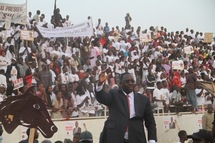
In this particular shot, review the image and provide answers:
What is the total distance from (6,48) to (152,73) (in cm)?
468

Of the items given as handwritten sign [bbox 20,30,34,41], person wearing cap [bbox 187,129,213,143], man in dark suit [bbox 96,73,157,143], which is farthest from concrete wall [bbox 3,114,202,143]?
person wearing cap [bbox 187,129,213,143]

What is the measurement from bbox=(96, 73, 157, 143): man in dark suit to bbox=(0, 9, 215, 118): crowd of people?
18.2 ft

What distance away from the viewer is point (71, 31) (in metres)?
16.7

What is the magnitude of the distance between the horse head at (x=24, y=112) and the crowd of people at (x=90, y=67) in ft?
21.2

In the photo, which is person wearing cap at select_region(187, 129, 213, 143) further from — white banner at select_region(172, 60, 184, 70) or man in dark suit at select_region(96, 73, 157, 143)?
white banner at select_region(172, 60, 184, 70)

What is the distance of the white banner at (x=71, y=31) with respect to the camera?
16.3 metres

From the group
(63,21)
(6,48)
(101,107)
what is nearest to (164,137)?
(101,107)

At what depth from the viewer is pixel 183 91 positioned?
15695mm

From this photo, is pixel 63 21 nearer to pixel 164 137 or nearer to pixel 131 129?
pixel 164 137

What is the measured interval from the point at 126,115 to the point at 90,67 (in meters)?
10.7

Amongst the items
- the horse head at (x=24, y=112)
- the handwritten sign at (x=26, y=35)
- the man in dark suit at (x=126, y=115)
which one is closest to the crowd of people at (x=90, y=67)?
the handwritten sign at (x=26, y=35)

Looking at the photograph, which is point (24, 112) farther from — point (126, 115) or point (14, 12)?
point (14, 12)

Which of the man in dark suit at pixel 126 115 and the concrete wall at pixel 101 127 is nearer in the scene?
the man in dark suit at pixel 126 115

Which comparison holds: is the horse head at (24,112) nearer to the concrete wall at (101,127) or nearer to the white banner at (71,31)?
the concrete wall at (101,127)
